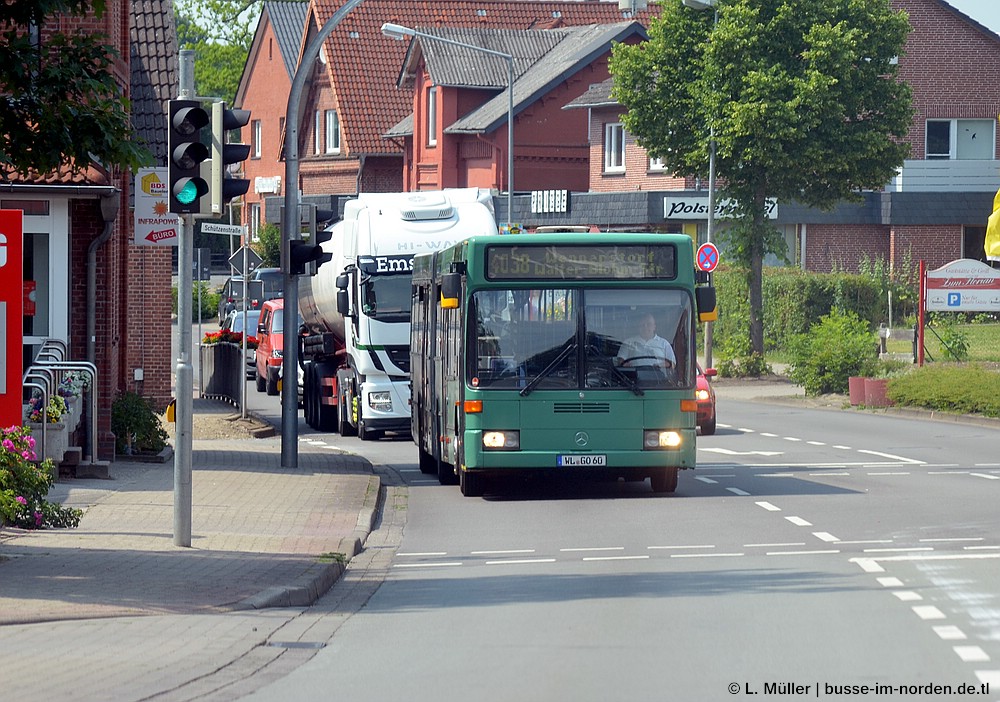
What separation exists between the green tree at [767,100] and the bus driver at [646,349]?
21811 mm

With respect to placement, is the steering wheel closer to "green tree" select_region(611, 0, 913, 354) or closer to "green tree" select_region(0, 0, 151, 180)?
"green tree" select_region(0, 0, 151, 180)

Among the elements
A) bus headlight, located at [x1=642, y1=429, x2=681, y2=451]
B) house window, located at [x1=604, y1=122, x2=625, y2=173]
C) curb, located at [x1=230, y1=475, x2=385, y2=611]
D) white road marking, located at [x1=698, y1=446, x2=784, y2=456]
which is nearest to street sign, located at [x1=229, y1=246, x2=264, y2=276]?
white road marking, located at [x1=698, y1=446, x2=784, y2=456]

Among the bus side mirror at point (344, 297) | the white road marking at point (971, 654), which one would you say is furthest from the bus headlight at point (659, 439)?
the bus side mirror at point (344, 297)

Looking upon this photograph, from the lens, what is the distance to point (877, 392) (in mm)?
32656

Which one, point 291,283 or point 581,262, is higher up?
point 581,262

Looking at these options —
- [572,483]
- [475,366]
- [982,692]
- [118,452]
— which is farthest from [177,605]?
[118,452]

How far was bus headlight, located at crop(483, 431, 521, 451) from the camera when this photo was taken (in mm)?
16922

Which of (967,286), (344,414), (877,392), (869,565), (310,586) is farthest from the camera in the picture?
(967,286)

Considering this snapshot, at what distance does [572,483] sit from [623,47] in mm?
23499

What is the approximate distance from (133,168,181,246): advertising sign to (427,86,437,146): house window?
141ft

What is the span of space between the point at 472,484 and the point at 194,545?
5245 mm

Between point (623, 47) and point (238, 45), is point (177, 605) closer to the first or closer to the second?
point (623, 47)

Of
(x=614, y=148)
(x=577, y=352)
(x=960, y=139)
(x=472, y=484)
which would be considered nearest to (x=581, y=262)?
(x=577, y=352)

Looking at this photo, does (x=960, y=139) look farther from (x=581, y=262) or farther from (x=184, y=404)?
(x=184, y=404)
